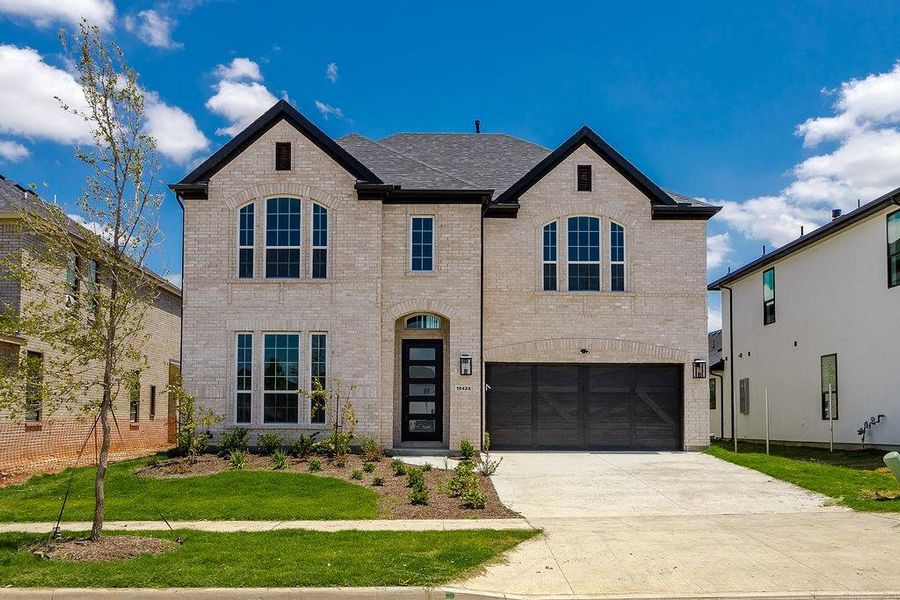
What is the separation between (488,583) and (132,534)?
5.26m

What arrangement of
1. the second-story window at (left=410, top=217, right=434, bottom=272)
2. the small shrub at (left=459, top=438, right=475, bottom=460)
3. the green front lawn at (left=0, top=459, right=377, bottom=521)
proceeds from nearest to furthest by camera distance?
the green front lawn at (left=0, top=459, right=377, bottom=521) → the small shrub at (left=459, top=438, right=475, bottom=460) → the second-story window at (left=410, top=217, right=434, bottom=272)

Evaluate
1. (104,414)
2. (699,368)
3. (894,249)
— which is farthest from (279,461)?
(894,249)

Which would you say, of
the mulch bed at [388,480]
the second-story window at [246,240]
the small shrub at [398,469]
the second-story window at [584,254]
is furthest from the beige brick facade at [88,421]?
the second-story window at [584,254]

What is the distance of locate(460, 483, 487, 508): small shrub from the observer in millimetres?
13820

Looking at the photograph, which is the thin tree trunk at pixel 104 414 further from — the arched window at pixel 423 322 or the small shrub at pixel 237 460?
the arched window at pixel 423 322

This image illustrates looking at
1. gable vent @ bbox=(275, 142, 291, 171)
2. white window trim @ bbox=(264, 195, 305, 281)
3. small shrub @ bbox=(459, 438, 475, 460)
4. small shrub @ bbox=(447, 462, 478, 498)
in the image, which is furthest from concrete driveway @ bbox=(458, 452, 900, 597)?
gable vent @ bbox=(275, 142, 291, 171)

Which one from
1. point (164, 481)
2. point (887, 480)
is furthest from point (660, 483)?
point (164, 481)

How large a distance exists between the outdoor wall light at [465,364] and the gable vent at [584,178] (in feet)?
17.0

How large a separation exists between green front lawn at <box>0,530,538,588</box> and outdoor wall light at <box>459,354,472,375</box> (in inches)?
359

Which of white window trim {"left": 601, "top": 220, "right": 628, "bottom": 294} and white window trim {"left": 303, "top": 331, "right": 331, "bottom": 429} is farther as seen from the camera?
white window trim {"left": 601, "top": 220, "right": 628, "bottom": 294}

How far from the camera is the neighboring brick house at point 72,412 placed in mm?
19625

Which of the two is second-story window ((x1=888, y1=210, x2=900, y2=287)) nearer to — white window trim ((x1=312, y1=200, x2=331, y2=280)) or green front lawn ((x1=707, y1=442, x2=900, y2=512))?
green front lawn ((x1=707, y1=442, x2=900, y2=512))

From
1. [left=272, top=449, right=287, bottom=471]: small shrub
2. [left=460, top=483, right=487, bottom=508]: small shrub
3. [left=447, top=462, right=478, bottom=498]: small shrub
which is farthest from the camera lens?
[left=272, top=449, right=287, bottom=471]: small shrub

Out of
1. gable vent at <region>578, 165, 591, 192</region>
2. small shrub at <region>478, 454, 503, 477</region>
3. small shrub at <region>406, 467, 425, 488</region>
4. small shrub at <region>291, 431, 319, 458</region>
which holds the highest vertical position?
gable vent at <region>578, 165, 591, 192</region>
